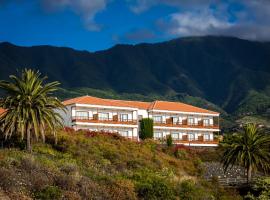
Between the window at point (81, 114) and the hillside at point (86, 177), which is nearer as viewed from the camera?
the hillside at point (86, 177)

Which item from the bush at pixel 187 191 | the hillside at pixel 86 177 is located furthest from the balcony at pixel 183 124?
the bush at pixel 187 191

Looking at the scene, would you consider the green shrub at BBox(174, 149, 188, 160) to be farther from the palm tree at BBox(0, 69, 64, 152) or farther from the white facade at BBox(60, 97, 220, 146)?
the palm tree at BBox(0, 69, 64, 152)

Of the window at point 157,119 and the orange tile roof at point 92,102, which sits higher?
the orange tile roof at point 92,102

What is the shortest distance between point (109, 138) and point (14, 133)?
14007 mm

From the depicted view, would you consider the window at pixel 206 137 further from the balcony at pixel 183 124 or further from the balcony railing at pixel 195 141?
the balcony at pixel 183 124

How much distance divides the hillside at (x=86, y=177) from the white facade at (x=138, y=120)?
71.9 feet

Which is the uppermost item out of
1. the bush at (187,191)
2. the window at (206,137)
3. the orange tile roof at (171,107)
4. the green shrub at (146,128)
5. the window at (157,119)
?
the orange tile roof at (171,107)

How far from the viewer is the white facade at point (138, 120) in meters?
76.4

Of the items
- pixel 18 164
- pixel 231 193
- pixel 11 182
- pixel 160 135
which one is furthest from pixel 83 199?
pixel 160 135

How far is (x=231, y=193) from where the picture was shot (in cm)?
4228

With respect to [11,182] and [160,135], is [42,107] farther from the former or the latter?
Result: [160,135]

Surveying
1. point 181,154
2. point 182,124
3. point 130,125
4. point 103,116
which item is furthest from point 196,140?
point 181,154

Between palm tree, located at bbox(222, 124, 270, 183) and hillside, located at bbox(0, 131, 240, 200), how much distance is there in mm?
6982

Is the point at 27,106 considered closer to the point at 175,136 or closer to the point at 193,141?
the point at 175,136
